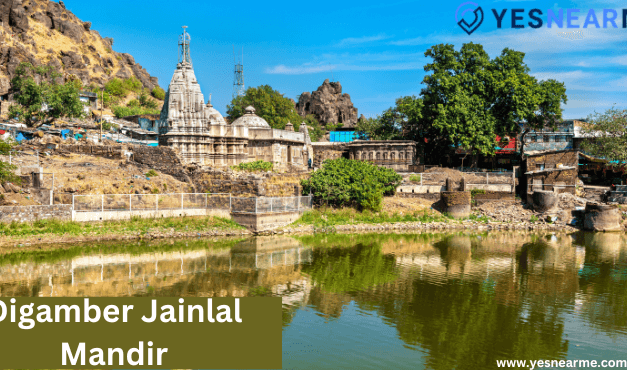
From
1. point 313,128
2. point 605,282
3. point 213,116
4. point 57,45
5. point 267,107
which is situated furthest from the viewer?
point 57,45

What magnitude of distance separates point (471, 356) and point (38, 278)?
14971 millimetres

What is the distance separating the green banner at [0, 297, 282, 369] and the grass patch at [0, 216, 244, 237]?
12.9 m

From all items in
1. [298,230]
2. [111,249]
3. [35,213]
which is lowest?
[111,249]

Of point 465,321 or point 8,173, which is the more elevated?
point 8,173

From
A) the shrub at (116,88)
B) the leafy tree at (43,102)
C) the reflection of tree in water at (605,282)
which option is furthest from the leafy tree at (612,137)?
the shrub at (116,88)

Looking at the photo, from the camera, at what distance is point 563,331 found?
13578 mm

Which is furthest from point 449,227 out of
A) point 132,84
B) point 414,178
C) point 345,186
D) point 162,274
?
point 132,84

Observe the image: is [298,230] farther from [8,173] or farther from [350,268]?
[8,173]

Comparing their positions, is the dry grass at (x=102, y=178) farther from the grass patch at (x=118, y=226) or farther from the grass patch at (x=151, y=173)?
the grass patch at (x=118, y=226)

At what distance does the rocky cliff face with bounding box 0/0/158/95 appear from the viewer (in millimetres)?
77250

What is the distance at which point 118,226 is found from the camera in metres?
26.4

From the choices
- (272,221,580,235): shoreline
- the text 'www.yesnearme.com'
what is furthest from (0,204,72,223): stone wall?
the text 'www.yesnearme.com'

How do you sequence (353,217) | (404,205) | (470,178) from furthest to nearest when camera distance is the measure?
(470,178), (404,205), (353,217)

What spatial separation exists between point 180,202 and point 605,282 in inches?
844
